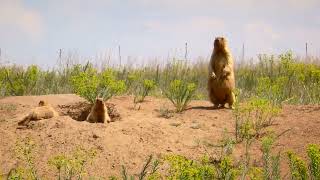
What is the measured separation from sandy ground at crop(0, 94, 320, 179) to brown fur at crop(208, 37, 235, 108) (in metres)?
0.91

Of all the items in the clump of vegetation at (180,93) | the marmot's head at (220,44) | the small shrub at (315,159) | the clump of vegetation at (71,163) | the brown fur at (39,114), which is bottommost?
the clump of vegetation at (71,163)

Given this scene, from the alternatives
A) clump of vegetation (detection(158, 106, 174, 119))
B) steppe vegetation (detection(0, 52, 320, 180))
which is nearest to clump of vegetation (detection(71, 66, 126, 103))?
steppe vegetation (detection(0, 52, 320, 180))

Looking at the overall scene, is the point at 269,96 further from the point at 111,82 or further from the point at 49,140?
the point at 49,140

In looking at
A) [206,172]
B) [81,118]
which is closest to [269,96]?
[81,118]

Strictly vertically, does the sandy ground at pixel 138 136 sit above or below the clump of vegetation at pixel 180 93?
below

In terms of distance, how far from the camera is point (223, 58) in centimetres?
1063

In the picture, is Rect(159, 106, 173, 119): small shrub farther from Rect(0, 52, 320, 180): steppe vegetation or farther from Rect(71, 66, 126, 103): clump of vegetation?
Rect(71, 66, 126, 103): clump of vegetation

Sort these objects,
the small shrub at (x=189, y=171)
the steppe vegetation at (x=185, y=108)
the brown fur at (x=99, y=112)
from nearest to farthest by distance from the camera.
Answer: the small shrub at (x=189, y=171) → the steppe vegetation at (x=185, y=108) → the brown fur at (x=99, y=112)

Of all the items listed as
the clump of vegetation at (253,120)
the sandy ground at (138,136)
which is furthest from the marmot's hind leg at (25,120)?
the clump of vegetation at (253,120)

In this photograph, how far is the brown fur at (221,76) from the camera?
10188 mm

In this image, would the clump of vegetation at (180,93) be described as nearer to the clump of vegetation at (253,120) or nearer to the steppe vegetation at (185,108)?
the steppe vegetation at (185,108)

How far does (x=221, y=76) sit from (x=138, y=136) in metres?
3.26

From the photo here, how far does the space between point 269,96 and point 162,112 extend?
190 centimetres

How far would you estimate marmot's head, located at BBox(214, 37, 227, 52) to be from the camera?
1064 cm
